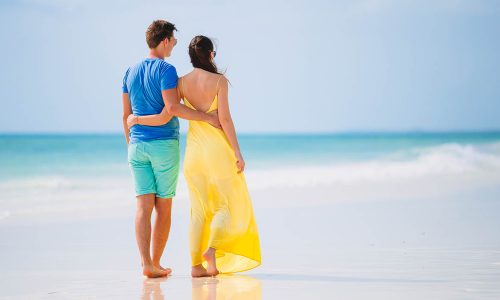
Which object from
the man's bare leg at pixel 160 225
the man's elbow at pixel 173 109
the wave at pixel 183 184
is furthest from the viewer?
→ the wave at pixel 183 184

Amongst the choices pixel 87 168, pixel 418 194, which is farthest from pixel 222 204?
pixel 87 168

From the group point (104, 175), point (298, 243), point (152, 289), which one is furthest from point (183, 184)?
point (152, 289)

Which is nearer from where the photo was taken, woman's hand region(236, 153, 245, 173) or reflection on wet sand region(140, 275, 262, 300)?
reflection on wet sand region(140, 275, 262, 300)

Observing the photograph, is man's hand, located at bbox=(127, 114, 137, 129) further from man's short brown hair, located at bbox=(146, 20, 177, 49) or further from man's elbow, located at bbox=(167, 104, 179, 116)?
man's short brown hair, located at bbox=(146, 20, 177, 49)

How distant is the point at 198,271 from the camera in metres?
4.73

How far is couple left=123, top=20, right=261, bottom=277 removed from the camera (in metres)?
4.70

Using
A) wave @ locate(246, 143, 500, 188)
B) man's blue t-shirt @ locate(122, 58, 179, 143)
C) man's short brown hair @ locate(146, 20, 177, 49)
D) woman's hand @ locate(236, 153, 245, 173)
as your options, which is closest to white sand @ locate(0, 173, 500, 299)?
woman's hand @ locate(236, 153, 245, 173)

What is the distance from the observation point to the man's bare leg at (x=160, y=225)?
4.80m

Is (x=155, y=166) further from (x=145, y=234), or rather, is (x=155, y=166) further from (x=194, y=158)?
(x=145, y=234)

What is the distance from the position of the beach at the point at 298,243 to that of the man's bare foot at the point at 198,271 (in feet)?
0.20

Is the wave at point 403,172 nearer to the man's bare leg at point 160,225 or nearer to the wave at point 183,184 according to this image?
the wave at point 183,184

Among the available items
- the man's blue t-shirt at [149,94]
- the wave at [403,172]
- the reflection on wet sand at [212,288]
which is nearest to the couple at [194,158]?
the man's blue t-shirt at [149,94]

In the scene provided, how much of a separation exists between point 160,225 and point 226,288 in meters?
0.69

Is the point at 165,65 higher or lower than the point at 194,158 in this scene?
higher
